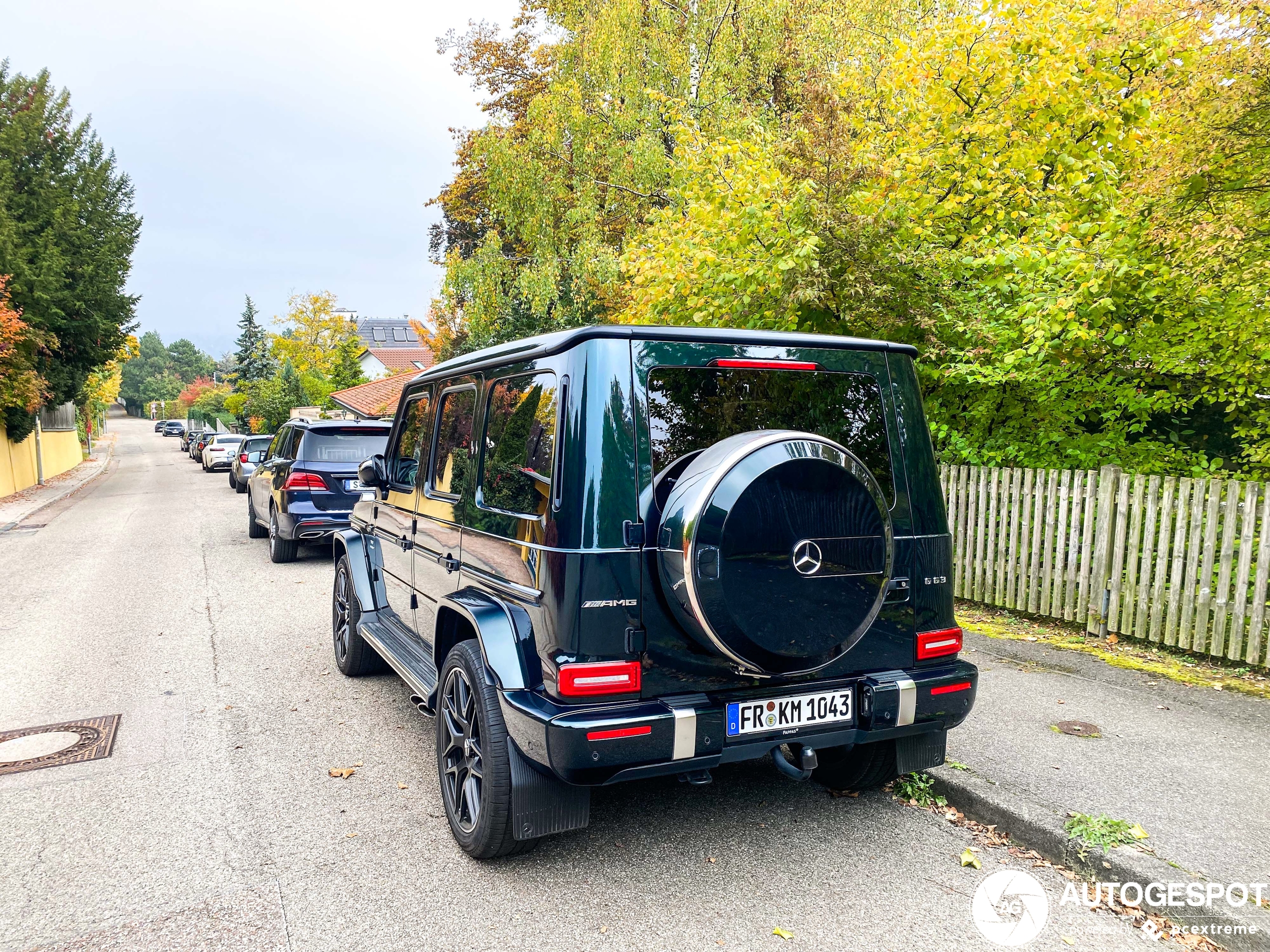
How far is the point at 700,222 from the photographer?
889cm

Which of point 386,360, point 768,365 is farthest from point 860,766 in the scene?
point 386,360

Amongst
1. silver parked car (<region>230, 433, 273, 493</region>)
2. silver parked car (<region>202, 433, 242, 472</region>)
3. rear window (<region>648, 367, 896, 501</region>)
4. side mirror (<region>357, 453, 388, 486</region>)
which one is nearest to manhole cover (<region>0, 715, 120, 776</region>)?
side mirror (<region>357, 453, 388, 486</region>)

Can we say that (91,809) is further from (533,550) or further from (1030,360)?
(1030,360)

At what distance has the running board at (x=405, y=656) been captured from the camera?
3969 millimetres

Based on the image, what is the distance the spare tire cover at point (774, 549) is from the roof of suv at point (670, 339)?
425mm

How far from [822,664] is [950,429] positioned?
5.32 meters

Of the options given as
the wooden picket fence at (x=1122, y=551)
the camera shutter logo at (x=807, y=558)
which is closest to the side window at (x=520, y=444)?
the camera shutter logo at (x=807, y=558)

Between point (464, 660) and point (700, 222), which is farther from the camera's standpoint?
point (700, 222)

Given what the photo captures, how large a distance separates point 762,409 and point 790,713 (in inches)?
46.0

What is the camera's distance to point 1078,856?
10.4 ft

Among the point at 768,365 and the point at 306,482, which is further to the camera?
the point at 306,482

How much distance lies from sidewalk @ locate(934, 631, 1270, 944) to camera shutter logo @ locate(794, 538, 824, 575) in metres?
1.58

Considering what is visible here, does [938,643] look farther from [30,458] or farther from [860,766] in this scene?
[30,458]

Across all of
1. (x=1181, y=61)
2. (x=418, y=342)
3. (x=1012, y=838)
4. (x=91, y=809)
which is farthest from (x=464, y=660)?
(x=418, y=342)
